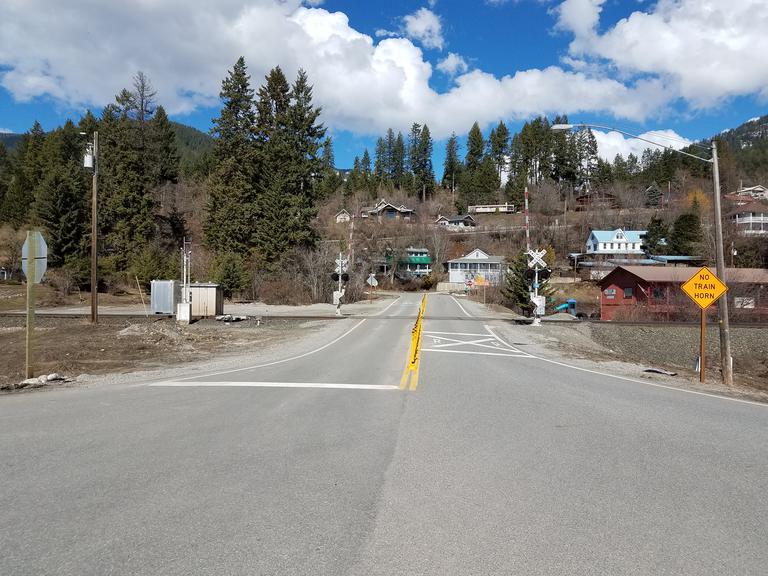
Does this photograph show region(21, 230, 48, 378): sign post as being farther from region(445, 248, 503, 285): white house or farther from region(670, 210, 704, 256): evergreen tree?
region(670, 210, 704, 256): evergreen tree

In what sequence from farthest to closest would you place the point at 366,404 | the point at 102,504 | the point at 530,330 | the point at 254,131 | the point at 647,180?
the point at 647,180
the point at 254,131
the point at 530,330
the point at 366,404
the point at 102,504

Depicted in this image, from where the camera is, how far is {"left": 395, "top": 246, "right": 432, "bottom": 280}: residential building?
3890 inches

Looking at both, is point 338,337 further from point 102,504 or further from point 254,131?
point 254,131

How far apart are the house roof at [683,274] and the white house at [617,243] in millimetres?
48007

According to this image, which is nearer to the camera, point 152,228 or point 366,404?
point 366,404

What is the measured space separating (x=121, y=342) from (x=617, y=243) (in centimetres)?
9371

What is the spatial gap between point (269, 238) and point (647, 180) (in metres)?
112

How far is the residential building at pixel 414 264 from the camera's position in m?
98.8

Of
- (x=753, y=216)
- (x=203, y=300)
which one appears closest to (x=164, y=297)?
(x=203, y=300)

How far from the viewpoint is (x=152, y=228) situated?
181 feet

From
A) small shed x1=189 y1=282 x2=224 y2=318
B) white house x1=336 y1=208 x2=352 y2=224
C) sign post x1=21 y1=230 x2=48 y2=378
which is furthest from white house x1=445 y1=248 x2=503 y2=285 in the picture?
sign post x1=21 y1=230 x2=48 y2=378

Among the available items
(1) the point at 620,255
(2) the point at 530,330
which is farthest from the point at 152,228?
(1) the point at 620,255

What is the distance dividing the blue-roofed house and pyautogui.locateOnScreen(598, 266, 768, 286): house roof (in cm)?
4770

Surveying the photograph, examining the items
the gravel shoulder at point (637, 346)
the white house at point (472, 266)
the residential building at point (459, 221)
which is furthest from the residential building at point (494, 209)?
the gravel shoulder at point (637, 346)
